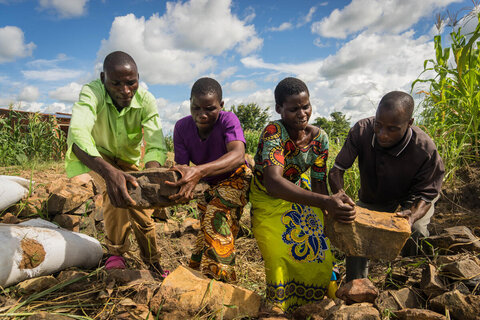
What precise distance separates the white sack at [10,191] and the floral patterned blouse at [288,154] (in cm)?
237

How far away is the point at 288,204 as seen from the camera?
2.59 metres

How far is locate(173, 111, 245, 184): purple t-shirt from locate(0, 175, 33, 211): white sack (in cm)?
180

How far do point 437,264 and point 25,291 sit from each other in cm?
266

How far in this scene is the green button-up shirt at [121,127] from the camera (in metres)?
2.42

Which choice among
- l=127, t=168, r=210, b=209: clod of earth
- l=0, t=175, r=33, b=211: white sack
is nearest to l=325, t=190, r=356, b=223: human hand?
l=127, t=168, r=210, b=209: clod of earth

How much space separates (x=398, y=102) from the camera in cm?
216

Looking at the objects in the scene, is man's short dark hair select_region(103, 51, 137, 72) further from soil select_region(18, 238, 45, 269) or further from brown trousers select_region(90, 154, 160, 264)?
soil select_region(18, 238, 45, 269)

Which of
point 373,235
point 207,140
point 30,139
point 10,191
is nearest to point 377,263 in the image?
point 373,235

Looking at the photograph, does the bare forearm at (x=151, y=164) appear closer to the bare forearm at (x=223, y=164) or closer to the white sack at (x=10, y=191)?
the bare forearm at (x=223, y=164)

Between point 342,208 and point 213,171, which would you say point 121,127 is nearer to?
point 213,171

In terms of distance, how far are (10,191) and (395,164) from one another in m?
3.42

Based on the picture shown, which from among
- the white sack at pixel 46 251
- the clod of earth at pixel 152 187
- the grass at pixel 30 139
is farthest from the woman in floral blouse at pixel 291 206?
the grass at pixel 30 139

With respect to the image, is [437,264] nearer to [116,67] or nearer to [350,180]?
[350,180]

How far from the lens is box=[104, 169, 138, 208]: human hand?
1.99 metres
